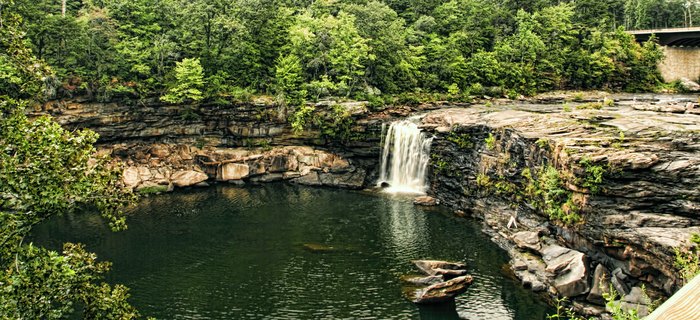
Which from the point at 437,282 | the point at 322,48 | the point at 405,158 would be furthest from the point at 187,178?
the point at 437,282

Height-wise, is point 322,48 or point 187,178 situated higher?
point 322,48

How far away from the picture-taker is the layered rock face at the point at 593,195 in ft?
85.1

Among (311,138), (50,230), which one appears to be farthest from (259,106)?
(50,230)

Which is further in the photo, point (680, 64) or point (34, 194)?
point (680, 64)

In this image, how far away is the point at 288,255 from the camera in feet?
116

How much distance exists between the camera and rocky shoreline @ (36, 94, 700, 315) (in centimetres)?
2662

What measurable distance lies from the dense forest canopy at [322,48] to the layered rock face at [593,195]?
26926mm

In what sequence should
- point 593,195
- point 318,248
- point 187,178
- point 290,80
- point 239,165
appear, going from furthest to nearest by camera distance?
point 290,80, point 239,165, point 187,178, point 318,248, point 593,195

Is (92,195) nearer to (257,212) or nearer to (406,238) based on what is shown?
(406,238)

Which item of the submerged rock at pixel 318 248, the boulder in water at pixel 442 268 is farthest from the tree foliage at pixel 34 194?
the submerged rock at pixel 318 248

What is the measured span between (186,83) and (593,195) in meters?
46.5

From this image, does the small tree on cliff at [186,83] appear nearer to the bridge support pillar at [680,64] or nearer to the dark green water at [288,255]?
the dark green water at [288,255]

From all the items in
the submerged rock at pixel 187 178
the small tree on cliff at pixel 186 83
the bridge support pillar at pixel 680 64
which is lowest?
the submerged rock at pixel 187 178

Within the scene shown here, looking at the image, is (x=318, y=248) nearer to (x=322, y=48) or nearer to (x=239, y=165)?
(x=239, y=165)
